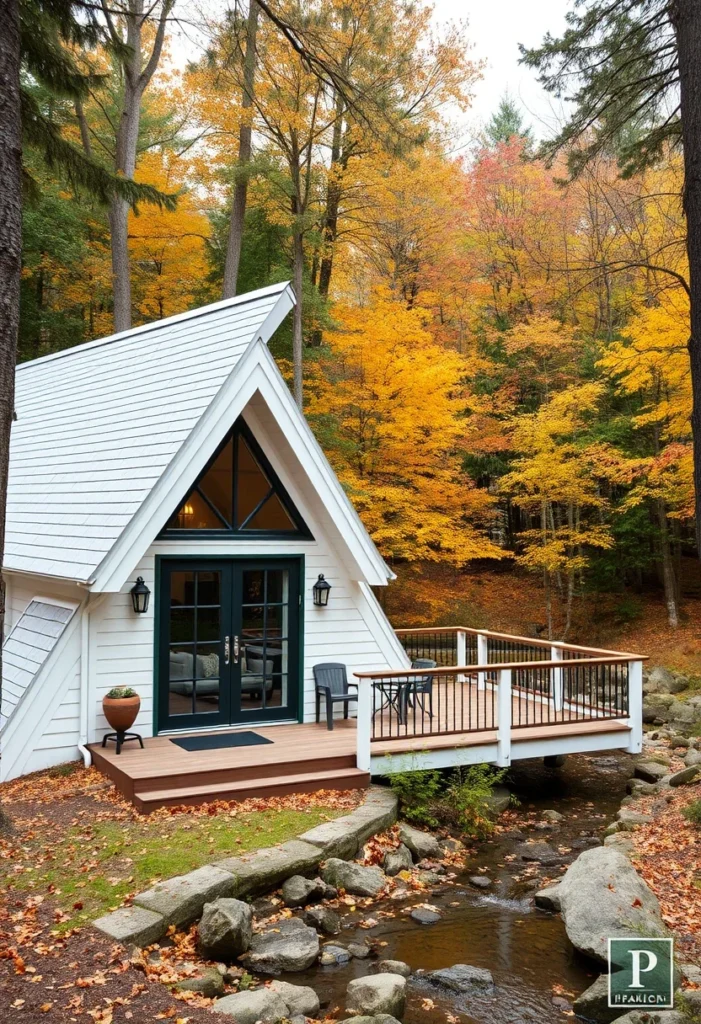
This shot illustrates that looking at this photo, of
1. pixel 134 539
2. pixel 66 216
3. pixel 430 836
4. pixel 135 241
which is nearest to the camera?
pixel 430 836

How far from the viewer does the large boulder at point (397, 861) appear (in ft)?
25.0

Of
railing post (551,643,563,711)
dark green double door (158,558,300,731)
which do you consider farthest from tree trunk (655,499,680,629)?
dark green double door (158,558,300,731)

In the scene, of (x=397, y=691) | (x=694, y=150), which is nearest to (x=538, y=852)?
(x=397, y=691)

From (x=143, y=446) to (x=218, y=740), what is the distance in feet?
12.4

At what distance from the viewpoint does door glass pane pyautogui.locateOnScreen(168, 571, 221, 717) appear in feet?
32.8

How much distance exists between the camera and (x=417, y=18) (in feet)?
57.8

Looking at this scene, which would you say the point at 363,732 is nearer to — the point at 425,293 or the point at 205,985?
the point at 205,985

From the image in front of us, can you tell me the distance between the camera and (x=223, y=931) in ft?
18.7

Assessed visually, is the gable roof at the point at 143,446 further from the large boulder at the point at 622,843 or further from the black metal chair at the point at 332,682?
the large boulder at the point at 622,843

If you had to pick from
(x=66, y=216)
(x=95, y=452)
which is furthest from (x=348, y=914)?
(x=66, y=216)

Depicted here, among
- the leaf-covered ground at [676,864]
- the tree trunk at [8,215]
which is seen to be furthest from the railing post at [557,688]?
the tree trunk at [8,215]

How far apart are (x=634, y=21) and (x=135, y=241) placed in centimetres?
1787

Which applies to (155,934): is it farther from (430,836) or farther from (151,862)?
(430,836)

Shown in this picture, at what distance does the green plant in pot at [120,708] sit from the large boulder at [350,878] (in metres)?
3.01
